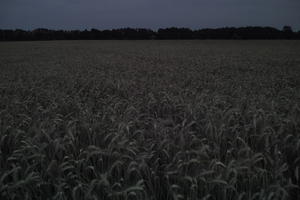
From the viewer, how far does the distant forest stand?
64.0 meters

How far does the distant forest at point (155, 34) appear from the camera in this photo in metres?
64.0

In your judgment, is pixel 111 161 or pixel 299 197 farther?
pixel 111 161

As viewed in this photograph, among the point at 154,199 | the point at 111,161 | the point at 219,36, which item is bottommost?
the point at 154,199

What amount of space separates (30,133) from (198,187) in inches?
105

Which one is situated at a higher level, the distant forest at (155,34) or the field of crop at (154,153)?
the distant forest at (155,34)

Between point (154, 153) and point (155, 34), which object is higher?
point (155, 34)

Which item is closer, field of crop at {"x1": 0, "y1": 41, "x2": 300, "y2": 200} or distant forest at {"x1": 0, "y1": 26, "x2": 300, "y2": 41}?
field of crop at {"x1": 0, "y1": 41, "x2": 300, "y2": 200}

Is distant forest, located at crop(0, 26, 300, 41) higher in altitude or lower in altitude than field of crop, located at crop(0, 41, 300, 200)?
higher

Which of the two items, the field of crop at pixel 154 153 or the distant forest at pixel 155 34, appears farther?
the distant forest at pixel 155 34

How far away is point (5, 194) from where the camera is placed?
243 cm

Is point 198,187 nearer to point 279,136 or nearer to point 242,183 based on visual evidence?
point 242,183

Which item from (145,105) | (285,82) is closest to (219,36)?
(285,82)

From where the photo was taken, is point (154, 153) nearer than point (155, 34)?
Yes

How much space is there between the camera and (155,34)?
71.8 metres
